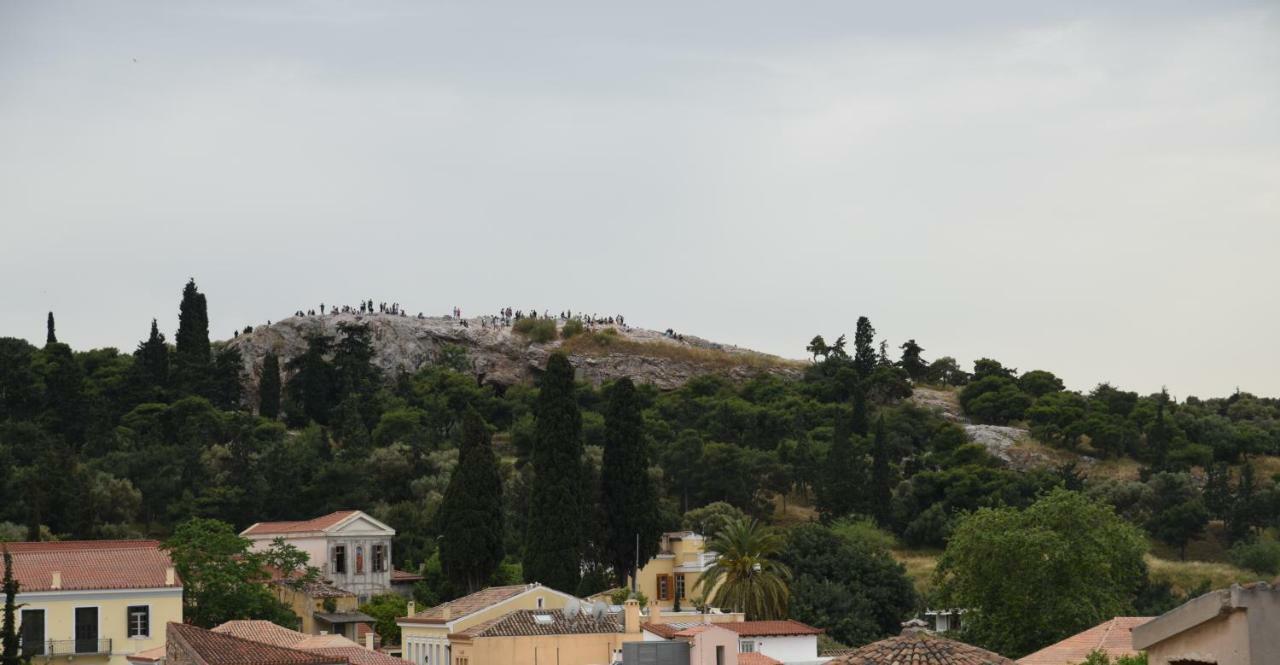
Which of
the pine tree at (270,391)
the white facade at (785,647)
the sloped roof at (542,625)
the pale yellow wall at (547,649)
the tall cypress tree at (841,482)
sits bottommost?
the white facade at (785,647)

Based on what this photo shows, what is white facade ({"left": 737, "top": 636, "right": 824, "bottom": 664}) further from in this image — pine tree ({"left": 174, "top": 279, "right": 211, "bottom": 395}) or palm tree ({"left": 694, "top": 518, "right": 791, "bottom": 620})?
pine tree ({"left": 174, "top": 279, "right": 211, "bottom": 395})

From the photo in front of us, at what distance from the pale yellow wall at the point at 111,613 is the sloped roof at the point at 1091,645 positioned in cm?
2959

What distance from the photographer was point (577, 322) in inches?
5610

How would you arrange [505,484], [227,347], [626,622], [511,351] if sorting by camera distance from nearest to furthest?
[626,622] < [505,484] < [227,347] < [511,351]

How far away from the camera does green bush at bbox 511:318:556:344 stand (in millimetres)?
137500

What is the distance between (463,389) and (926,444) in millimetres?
30315


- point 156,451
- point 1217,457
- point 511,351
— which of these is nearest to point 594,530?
point 156,451

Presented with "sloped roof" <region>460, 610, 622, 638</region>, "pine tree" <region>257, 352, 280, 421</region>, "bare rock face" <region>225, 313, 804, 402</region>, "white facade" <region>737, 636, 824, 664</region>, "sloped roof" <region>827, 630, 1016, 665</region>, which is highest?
"bare rock face" <region>225, 313, 804, 402</region>

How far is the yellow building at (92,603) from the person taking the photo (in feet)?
183

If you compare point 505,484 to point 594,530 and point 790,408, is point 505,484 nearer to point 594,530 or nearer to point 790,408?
point 594,530

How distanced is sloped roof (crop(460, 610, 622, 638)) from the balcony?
39.0ft

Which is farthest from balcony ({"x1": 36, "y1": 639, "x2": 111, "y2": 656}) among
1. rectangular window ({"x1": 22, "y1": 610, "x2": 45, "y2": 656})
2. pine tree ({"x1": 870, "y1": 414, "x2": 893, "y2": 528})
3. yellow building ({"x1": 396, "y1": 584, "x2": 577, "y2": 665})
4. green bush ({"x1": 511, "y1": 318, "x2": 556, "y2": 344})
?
green bush ({"x1": 511, "y1": 318, "x2": 556, "y2": 344})

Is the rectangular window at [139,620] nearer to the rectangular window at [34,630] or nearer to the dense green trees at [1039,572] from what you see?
the rectangular window at [34,630]

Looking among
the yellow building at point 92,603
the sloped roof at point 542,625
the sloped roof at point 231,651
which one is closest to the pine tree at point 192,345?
the yellow building at point 92,603
